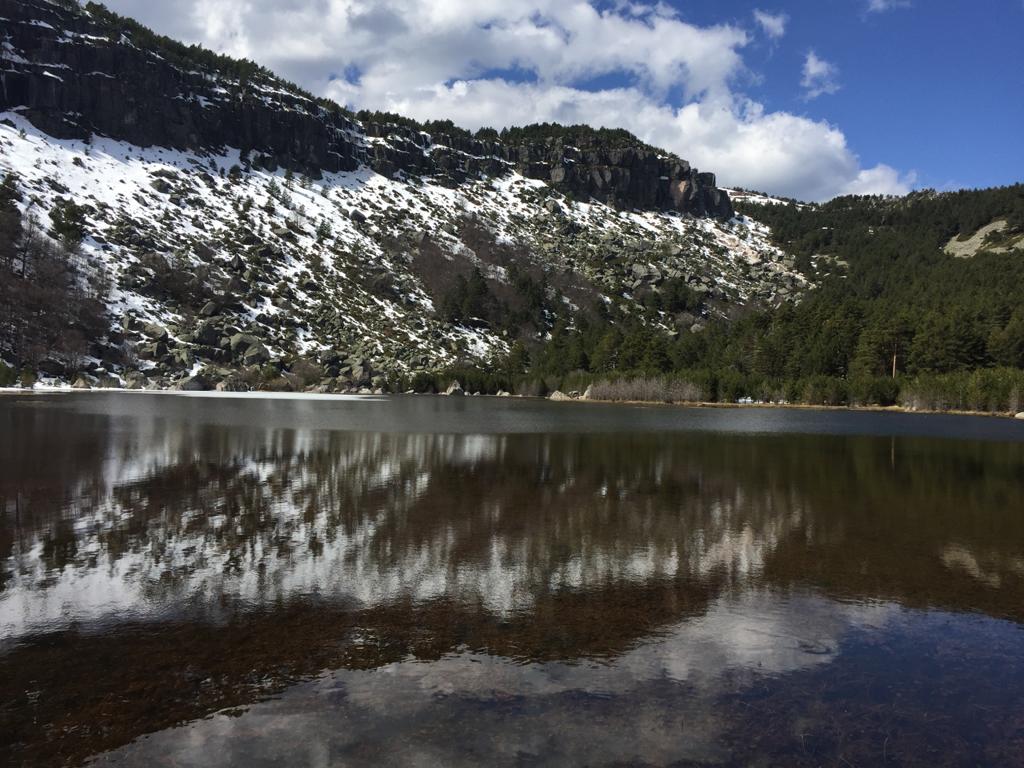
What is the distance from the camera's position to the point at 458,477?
83.8 feet

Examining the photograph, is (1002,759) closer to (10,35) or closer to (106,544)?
(106,544)

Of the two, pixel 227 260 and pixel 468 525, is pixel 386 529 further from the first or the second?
pixel 227 260

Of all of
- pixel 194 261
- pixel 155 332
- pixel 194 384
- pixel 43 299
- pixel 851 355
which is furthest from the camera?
pixel 194 261

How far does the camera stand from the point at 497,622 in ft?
34.5

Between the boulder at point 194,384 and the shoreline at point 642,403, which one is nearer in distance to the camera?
the shoreline at point 642,403

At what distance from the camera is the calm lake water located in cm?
707

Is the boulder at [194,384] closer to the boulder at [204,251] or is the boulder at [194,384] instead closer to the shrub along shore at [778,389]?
the shrub along shore at [778,389]

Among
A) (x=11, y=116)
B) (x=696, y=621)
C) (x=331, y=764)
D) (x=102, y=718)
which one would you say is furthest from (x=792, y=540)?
(x=11, y=116)

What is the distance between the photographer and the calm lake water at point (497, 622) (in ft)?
23.2

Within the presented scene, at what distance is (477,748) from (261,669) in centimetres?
336

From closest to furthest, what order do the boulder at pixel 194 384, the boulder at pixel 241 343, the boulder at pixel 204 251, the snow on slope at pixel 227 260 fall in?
the boulder at pixel 194 384 < the boulder at pixel 241 343 < the snow on slope at pixel 227 260 < the boulder at pixel 204 251

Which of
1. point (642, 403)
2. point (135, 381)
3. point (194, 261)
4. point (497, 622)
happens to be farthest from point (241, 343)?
point (497, 622)

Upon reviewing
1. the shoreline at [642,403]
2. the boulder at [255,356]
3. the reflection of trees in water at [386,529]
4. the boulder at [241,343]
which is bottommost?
the shoreline at [642,403]

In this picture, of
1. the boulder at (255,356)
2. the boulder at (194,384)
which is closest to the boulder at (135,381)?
the boulder at (194,384)
